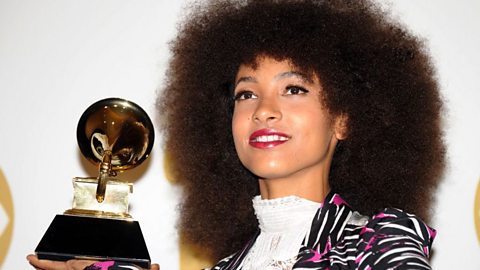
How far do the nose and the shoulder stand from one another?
405 millimetres

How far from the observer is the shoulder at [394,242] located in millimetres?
1903

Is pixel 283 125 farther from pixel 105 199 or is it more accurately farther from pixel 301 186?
pixel 105 199

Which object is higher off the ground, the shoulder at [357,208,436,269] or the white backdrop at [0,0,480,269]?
the white backdrop at [0,0,480,269]

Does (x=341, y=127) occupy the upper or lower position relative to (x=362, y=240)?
upper

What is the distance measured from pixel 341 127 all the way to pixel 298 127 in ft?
0.59

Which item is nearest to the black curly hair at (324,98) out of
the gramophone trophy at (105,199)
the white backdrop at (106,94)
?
the white backdrop at (106,94)

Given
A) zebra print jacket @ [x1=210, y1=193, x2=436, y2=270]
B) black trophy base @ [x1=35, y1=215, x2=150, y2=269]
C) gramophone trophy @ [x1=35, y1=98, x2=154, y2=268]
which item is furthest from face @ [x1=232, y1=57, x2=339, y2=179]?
black trophy base @ [x1=35, y1=215, x2=150, y2=269]

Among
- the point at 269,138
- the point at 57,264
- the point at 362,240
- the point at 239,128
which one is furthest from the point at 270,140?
the point at 57,264

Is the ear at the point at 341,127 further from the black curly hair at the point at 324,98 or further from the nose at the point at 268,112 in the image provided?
the nose at the point at 268,112

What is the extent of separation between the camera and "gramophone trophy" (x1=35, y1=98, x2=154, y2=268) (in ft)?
6.98

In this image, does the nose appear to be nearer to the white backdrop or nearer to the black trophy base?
the black trophy base

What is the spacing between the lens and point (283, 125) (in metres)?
2.31

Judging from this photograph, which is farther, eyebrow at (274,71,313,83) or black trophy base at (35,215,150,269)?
eyebrow at (274,71,313,83)

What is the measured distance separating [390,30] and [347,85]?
0.79 ft
